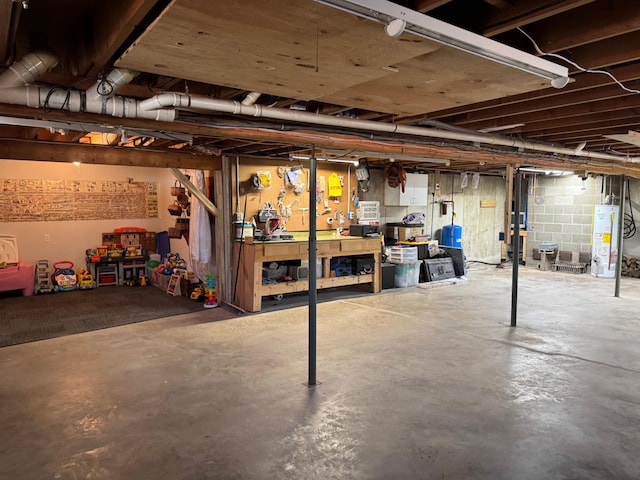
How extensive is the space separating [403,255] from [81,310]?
517cm

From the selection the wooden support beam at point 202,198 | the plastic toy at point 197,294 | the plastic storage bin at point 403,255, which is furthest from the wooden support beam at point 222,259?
the plastic storage bin at point 403,255

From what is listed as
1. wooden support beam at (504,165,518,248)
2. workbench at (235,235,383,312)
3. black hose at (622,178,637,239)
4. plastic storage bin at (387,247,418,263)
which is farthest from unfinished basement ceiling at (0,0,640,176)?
black hose at (622,178,637,239)

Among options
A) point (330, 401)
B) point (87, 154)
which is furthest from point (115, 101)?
point (87, 154)

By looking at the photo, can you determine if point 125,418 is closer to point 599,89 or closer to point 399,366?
point 399,366

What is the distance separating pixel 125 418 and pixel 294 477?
1376 millimetres

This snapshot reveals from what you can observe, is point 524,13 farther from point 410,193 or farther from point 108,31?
point 410,193

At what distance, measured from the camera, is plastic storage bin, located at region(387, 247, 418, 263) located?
7941mm

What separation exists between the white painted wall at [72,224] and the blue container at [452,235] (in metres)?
5.51

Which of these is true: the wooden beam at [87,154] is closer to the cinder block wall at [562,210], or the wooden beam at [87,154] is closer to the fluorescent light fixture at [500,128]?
the fluorescent light fixture at [500,128]

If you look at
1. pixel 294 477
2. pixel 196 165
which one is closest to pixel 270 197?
pixel 196 165

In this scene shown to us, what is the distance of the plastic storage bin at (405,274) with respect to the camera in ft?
25.8

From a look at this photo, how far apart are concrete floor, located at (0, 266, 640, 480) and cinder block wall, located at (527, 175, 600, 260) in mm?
4770

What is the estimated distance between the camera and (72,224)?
7938 mm

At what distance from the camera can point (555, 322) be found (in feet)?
18.3
